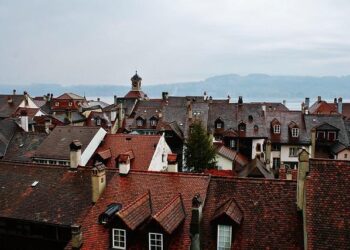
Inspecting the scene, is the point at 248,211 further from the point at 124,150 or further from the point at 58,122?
the point at 58,122

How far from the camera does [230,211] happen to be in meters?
20.6

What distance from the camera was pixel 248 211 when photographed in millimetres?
21203

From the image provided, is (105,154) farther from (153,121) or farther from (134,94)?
(134,94)

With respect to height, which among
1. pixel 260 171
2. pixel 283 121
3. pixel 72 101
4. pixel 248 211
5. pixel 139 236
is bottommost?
pixel 139 236

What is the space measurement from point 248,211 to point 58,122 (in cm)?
6345

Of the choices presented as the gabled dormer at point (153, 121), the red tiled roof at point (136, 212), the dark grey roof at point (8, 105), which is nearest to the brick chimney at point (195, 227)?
the red tiled roof at point (136, 212)

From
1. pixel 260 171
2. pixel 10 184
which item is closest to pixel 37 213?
pixel 10 184

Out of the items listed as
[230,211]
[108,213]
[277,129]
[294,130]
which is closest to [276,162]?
[277,129]

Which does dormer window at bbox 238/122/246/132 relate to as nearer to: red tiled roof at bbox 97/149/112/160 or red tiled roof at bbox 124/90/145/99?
red tiled roof at bbox 97/149/112/160

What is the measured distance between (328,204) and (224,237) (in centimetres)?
549

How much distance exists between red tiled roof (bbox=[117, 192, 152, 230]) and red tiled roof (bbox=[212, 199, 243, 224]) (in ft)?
12.9

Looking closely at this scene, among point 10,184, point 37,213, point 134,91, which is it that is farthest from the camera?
point 134,91

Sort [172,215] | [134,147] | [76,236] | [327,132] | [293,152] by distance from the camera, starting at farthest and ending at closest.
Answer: [293,152], [327,132], [134,147], [76,236], [172,215]

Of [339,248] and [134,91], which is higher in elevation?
[134,91]
